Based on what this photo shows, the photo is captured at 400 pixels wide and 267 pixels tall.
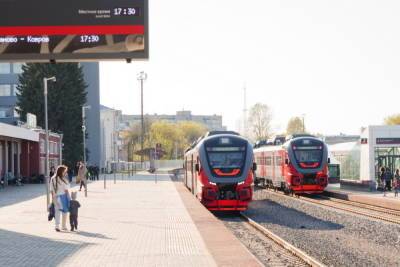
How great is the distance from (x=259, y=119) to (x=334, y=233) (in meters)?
97.4

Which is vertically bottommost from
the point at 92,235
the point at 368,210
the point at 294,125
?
the point at 368,210

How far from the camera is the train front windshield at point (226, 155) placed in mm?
25500

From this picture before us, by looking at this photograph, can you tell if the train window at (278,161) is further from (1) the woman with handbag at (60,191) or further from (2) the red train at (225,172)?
(1) the woman with handbag at (60,191)

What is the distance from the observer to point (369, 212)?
26.4 m

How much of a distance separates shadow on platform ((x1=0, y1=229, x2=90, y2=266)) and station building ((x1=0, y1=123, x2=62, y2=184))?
34.5m

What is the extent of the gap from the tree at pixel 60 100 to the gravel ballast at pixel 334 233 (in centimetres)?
4545

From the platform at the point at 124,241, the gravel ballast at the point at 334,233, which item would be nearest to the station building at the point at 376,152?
the gravel ballast at the point at 334,233

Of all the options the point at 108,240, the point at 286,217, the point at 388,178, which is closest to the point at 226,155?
the point at 286,217

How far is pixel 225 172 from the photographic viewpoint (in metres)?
25.4

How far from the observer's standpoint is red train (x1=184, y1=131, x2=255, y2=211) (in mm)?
25234

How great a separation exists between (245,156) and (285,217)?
2.62 meters

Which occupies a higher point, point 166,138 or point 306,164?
point 166,138

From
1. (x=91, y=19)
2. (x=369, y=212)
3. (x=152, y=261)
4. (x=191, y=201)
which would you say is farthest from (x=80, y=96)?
(x=152, y=261)

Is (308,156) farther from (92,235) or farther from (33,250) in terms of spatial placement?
(33,250)
